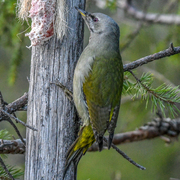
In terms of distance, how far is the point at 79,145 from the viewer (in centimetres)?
254

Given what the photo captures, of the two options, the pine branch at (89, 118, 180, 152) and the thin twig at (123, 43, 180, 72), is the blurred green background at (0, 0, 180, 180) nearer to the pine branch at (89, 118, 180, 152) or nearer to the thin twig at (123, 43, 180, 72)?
the pine branch at (89, 118, 180, 152)

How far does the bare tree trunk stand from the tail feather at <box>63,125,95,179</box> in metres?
0.05

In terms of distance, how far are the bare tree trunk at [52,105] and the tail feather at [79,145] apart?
0.05m

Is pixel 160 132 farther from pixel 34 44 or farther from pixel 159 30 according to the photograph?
pixel 159 30

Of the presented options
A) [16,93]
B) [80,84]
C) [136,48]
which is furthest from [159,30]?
[80,84]

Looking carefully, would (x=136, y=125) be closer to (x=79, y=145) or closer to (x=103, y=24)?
(x=103, y=24)

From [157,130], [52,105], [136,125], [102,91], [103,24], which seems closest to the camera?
[52,105]

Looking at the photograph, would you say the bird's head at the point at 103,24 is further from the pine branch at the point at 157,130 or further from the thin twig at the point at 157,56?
the pine branch at the point at 157,130

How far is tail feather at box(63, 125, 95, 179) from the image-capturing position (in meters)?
2.45

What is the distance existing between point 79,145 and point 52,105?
1.48 ft

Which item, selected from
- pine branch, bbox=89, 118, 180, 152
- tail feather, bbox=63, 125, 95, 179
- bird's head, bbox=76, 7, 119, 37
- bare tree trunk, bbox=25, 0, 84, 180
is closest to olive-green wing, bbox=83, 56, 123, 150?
tail feather, bbox=63, 125, 95, 179

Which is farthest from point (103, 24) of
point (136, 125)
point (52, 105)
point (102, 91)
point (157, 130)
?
point (136, 125)

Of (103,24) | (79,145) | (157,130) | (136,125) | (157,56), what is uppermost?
(103,24)

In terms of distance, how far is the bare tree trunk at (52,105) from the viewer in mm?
2410
